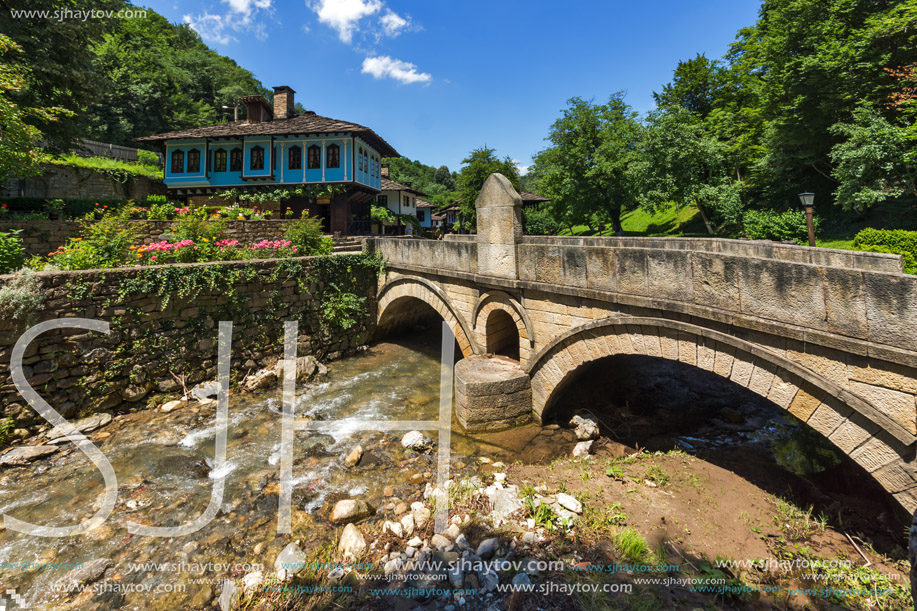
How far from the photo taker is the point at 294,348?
10.8 meters

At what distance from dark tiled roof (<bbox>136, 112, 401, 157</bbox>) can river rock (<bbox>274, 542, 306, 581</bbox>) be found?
19.8 meters

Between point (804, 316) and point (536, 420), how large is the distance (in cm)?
477

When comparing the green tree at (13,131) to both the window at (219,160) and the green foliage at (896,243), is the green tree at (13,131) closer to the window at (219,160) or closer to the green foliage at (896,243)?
the window at (219,160)

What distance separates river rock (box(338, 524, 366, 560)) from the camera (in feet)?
14.3

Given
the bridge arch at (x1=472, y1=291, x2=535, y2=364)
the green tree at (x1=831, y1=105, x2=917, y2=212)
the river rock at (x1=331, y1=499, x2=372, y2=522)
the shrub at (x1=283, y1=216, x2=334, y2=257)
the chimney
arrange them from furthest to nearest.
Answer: the chimney → the green tree at (x1=831, y1=105, x2=917, y2=212) → the shrub at (x1=283, y1=216, x2=334, y2=257) → the bridge arch at (x1=472, y1=291, x2=535, y2=364) → the river rock at (x1=331, y1=499, x2=372, y2=522)

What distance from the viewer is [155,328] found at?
8.38m

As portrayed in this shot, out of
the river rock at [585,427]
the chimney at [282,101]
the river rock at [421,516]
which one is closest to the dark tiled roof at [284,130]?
the chimney at [282,101]

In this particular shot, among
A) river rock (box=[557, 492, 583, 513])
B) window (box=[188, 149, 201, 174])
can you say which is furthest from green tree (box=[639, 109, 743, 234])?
window (box=[188, 149, 201, 174])

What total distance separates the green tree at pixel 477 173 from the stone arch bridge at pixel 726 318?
21.3 meters

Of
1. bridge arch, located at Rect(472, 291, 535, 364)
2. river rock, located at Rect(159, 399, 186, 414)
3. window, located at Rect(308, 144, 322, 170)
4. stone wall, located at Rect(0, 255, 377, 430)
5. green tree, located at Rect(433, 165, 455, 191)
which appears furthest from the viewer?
green tree, located at Rect(433, 165, 455, 191)

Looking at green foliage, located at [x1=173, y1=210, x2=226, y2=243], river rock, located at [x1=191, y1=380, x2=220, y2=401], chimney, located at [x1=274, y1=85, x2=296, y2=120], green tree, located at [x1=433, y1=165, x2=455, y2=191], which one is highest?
green tree, located at [x1=433, y1=165, x2=455, y2=191]

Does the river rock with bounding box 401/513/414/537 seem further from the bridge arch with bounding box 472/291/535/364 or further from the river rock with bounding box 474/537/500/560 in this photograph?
the bridge arch with bounding box 472/291/535/364

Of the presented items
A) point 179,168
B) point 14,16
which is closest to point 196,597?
point 14,16

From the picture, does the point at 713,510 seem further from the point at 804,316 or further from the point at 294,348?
the point at 294,348
